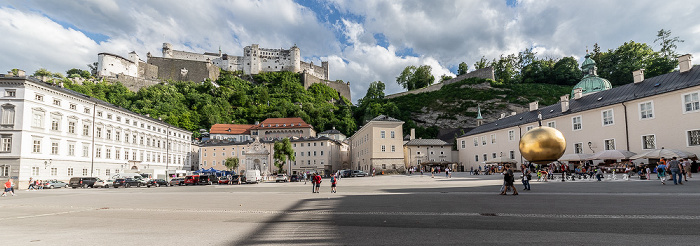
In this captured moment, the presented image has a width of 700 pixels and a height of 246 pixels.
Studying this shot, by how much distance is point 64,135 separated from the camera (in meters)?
42.2

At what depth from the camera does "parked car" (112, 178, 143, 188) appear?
3984cm

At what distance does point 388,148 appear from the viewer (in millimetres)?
59031

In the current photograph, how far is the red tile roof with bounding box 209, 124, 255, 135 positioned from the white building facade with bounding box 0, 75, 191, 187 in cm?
3389

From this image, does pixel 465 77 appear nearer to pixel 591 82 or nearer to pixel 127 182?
pixel 591 82

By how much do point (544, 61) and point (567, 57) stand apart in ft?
Result: 24.0

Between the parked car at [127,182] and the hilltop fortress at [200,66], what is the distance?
89509 millimetres

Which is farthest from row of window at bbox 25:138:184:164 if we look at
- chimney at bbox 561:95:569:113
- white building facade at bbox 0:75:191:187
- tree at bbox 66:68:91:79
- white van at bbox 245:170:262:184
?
tree at bbox 66:68:91:79

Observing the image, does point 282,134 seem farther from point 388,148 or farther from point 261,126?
point 388,148

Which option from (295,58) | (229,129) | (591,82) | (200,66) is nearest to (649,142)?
(591,82)

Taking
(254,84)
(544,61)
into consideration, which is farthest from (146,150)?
(544,61)

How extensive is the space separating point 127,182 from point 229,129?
5848 centimetres

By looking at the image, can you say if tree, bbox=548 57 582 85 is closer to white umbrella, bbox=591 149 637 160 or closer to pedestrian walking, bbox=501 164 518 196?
white umbrella, bbox=591 149 637 160

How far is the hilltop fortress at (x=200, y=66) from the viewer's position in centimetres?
11762

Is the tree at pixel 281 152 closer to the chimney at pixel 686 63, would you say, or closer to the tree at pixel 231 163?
the tree at pixel 231 163
